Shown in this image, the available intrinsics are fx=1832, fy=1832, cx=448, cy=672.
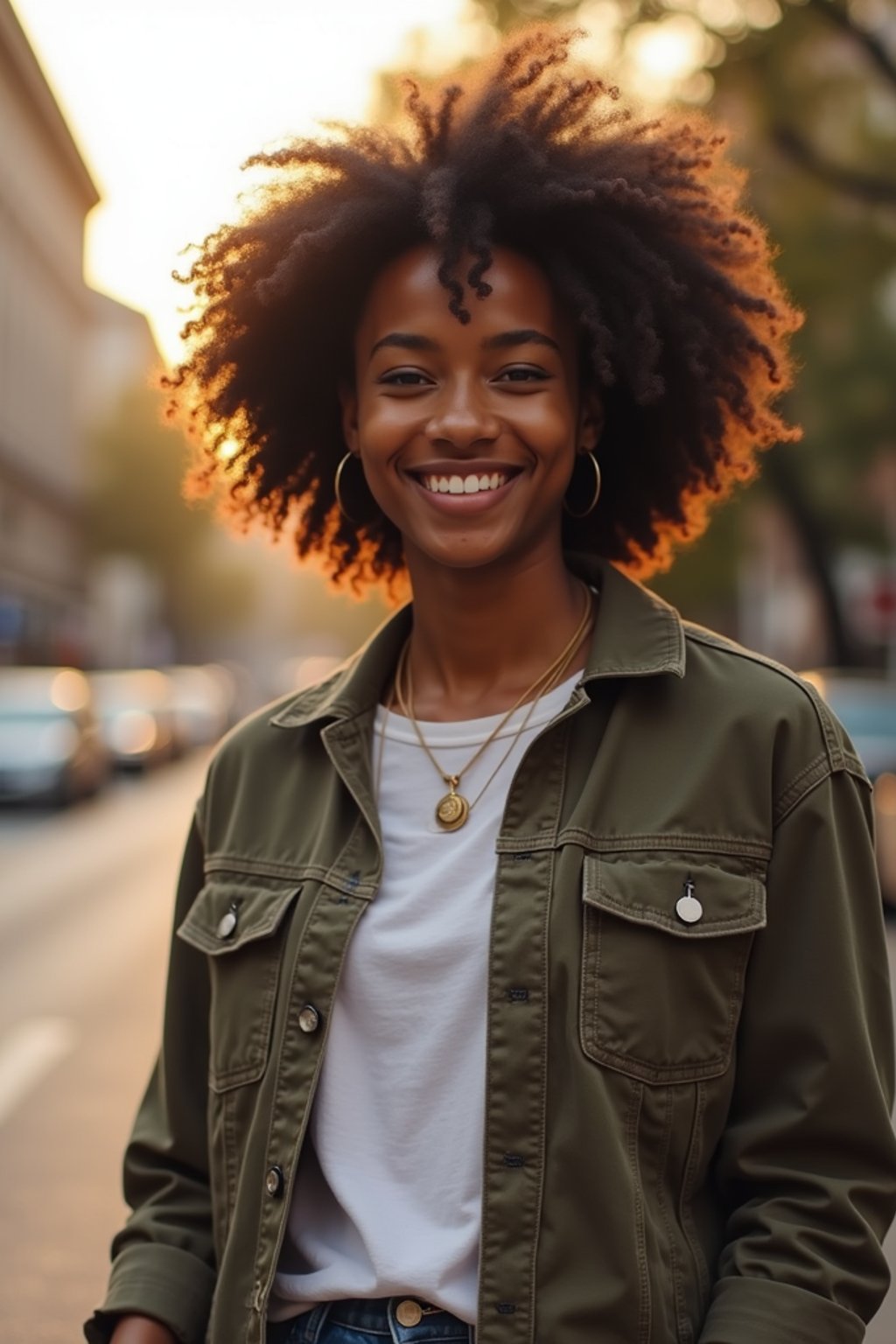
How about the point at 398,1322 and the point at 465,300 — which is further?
the point at 465,300

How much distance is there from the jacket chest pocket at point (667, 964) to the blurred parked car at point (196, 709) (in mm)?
32721

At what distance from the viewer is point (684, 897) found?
2.08 m

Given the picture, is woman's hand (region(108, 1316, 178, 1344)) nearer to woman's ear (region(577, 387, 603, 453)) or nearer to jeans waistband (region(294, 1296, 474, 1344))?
jeans waistband (region(294, 1296, 474, 1344))

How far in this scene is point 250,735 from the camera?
254 cm

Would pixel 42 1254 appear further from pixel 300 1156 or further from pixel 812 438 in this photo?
pixel 812 438

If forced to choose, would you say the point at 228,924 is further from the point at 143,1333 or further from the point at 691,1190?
the point at 691,1190

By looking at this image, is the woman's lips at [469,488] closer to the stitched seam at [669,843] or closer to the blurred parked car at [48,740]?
the stitched seam at [669,843]

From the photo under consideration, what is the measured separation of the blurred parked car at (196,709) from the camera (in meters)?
37.0

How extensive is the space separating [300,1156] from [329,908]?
0.30 m

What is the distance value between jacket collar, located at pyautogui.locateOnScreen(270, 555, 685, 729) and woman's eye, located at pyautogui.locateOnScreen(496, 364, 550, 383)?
29cm

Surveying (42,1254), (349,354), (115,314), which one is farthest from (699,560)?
(115,314)

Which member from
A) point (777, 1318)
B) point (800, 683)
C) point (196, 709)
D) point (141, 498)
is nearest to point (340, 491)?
point (800, 683)

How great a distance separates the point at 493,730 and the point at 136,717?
28.9 meters

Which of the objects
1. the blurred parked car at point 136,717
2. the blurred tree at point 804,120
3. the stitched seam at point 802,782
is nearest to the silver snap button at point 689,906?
the stitched seam at point 802,782
